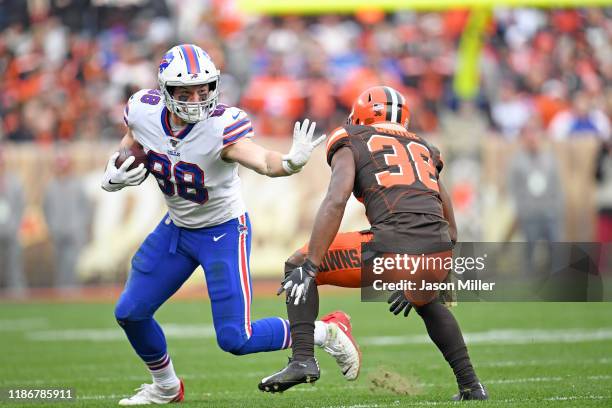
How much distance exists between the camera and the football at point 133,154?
17.8 ft

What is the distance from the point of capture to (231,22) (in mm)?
15492

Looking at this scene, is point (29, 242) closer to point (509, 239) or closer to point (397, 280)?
point (509, 239)

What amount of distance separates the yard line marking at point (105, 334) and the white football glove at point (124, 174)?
13.4 ft

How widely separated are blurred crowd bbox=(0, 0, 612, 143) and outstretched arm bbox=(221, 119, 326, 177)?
8.21 metres

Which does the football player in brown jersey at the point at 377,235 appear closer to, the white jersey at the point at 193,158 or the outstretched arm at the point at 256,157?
the outstretched arm at the point at 256,157

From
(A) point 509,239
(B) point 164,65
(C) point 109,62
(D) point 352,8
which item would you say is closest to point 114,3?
(C) point 109,62

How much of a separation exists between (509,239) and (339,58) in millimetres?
3564

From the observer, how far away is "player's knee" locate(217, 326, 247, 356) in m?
5.31

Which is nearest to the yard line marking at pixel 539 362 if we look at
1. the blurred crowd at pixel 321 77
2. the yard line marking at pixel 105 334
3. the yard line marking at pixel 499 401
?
the yard line marking at pixel 499 401

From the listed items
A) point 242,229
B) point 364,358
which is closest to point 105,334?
point 364,358

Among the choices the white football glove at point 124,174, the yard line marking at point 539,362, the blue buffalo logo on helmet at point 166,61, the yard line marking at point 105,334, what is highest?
the blue buffalo logo on helmet at point 166,61

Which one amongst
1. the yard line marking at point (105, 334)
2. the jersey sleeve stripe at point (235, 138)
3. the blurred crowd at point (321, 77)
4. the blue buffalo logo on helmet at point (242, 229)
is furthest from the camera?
the blurred crowd at point (321, 77)

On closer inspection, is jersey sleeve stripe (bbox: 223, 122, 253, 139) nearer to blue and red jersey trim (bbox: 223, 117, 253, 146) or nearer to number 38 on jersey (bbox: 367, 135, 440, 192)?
blue and red jersey trim (bbox: 223, 117, 253, 146)

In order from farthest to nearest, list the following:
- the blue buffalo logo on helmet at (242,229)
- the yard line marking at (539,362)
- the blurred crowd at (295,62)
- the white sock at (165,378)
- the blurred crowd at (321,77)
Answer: the blurred crowd at (295,62)
the blurred crowd at (321,77)
the yard line marking at (539,362)
the white sock at (165,378)
the blue buffalo logo on helmet at (242,229)
